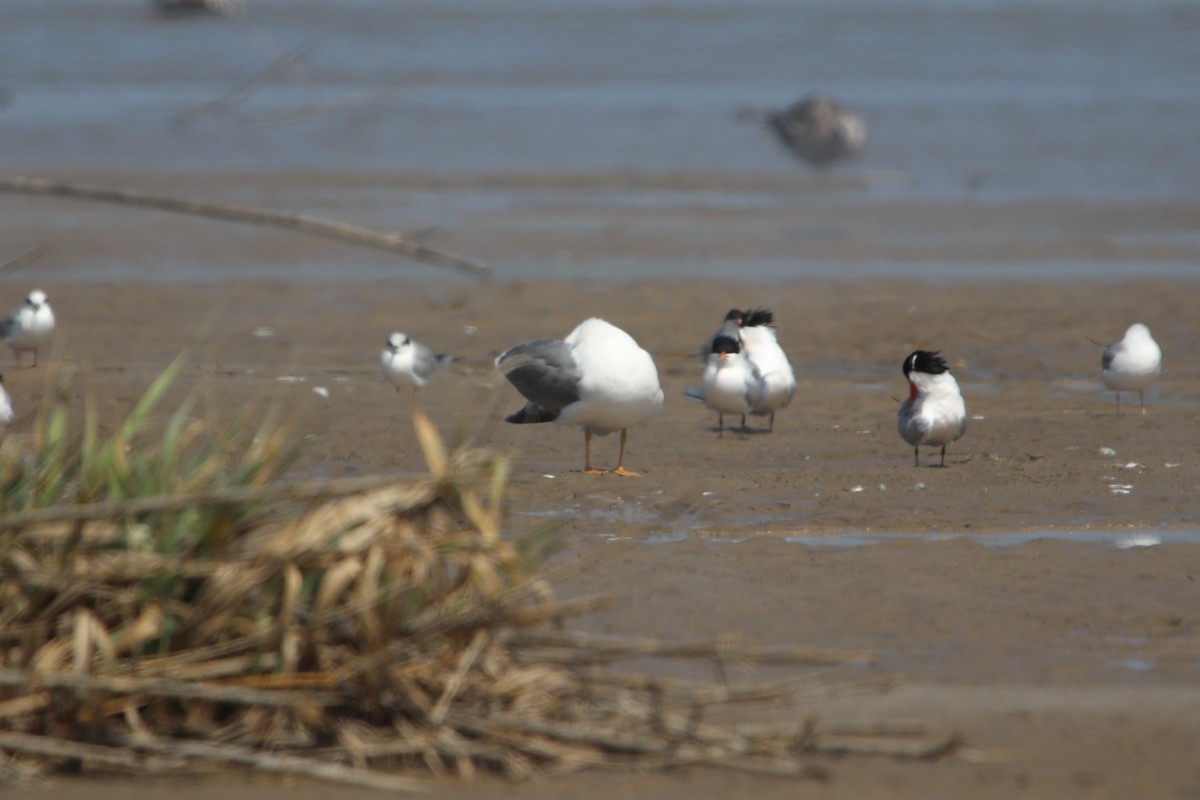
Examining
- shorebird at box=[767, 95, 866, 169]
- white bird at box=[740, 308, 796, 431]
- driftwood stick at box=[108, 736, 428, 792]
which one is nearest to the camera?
driftwood stick at box=[108, 736, 428, 792]

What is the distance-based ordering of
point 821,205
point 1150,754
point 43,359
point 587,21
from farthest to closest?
point 587,21
point 821,205
point 43,359
point 1150,754

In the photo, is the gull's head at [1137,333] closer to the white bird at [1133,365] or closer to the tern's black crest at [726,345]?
the white bird at [1133,365]

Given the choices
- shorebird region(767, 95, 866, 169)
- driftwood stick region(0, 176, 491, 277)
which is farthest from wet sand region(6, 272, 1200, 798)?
shorebird region(767, 95, 866, 169)

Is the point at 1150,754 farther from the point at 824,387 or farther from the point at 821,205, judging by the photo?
the point at 821,205

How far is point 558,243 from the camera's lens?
17.3 meters

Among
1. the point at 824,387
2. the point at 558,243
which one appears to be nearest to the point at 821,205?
the point at 558,243

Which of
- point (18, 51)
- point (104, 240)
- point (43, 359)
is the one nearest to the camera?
point (43, 359)

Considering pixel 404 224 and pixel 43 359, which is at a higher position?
pixel 404 224

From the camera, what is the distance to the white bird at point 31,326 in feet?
36.7

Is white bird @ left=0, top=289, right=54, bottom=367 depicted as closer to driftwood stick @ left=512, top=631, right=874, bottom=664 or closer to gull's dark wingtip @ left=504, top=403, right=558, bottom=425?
gull's dark wingtip @ left=504, top=403, right=558, bottom=425

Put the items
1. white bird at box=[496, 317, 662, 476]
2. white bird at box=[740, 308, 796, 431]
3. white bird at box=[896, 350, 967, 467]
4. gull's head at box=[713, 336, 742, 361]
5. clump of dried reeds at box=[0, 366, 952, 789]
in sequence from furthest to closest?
gull's head at box=[713, 336, 742, 361]
white bird at box=[740, 308, 796, 431]
white bird at box=[896, 350, 967, 467]
white bird at box=[496, 317, 662, 476]
clump of dried reeds at box=[0, 366, 952, 789]

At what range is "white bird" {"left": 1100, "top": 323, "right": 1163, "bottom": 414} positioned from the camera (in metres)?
9.77

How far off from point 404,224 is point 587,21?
29.7 m

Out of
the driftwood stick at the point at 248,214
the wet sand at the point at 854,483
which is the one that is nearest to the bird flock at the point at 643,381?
the wet sand at the point at 854,483
